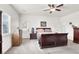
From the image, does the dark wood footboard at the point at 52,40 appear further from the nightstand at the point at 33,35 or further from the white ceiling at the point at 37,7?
the nightstand at the point at 33,35

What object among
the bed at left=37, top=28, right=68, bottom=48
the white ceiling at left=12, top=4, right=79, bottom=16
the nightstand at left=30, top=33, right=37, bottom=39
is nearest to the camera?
the bed at left=37, top=28, right=68, bottom=48

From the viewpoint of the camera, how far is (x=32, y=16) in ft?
34.1

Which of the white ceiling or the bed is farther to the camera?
the white ceiling

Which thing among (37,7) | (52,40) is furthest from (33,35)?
(52,40)

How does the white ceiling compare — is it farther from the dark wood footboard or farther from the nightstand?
the nightstand

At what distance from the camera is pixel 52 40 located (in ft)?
19.5

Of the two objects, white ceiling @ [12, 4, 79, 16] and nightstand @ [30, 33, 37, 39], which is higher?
white ceiling @ [12, 4, 79, 16]

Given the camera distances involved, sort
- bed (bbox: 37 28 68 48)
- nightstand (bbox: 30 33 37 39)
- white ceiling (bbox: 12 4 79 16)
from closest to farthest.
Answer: bed (bbox: 37 28 68 48), white ceiling (bbox: 12 4 79 16), nightstand (bbox: 30 33 37 39)

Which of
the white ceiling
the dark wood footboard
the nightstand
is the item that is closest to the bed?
the dark wood footboard

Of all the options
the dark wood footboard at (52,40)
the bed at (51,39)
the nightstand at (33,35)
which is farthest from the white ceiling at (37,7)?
the nightstand at (33,35)

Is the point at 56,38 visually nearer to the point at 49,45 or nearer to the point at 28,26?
the point at 49,45

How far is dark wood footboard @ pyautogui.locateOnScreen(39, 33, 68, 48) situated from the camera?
568 cm
